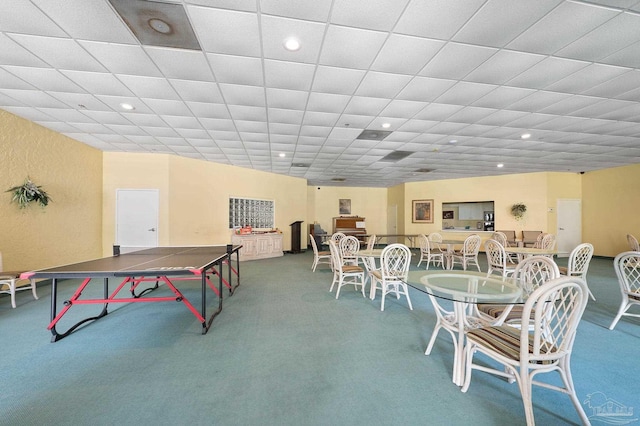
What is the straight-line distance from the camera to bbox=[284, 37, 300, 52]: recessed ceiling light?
94.1 inches

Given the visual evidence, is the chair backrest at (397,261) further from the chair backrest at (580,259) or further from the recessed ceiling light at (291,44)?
the recessed ceiling light at (291,44)

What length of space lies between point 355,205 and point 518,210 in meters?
6.47

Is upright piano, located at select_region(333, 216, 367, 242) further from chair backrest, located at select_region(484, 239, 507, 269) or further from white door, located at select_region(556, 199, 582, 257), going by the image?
white door, located at select_region(556, 199, 582, 257)

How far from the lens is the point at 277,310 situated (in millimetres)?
3389

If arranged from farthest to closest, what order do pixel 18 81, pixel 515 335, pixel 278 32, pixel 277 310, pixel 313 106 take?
pixel 313 106
pixel 277 310
pixel 18 81
pixel 278 32
pixel 515 335

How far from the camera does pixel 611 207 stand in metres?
7.91

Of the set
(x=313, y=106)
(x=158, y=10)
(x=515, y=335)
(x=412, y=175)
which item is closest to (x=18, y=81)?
(x=158, y=10)

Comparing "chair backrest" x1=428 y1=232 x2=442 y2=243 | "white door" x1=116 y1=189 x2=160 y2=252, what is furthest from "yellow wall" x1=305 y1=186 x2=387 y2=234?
"white door" x1=116 y1=189 x2=160 y2=252

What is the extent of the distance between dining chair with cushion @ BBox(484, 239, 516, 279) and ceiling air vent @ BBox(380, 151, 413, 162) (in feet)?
9.55

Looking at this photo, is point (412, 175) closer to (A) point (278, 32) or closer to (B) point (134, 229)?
(A) point (278, 32)

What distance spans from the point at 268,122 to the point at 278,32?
2.18 metres

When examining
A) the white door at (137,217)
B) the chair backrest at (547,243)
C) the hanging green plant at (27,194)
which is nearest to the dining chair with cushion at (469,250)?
the chair backrest at (547,243)

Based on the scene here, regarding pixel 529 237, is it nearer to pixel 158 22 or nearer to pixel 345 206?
pixel 345 206

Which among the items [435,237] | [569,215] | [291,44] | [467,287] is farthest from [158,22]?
[569,215]
